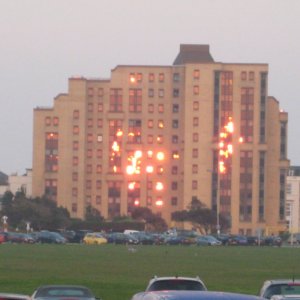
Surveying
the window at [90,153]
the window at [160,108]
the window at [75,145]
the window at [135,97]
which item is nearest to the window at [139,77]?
the window at [135,97]

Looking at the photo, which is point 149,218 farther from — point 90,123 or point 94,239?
point 94,239

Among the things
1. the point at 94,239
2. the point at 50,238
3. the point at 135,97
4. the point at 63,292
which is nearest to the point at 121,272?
the point at 63,292

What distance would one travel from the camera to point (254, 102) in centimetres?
18112

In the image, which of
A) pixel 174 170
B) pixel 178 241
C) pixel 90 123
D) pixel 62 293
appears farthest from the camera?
pixel 90 123

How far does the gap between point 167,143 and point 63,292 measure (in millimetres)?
156729

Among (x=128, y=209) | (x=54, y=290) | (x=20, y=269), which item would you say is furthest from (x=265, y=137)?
(x=54, y=290)

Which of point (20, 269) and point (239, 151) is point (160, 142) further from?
point (20, 269)

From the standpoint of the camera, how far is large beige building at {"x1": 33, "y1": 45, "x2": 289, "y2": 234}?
592 ft

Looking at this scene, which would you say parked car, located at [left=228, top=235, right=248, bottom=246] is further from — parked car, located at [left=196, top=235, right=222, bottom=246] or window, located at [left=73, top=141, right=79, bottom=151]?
window, located at [left=73, top=141, right=79, bottom=151]

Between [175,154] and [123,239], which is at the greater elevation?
[175,154]

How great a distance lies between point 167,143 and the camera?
603ft

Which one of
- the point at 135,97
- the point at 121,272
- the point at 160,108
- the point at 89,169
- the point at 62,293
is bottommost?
the point at 121,272

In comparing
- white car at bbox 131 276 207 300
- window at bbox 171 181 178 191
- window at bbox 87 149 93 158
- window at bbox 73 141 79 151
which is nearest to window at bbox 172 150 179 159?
window at bbox 171 181 178 191

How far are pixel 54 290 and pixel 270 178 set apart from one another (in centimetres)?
15876
